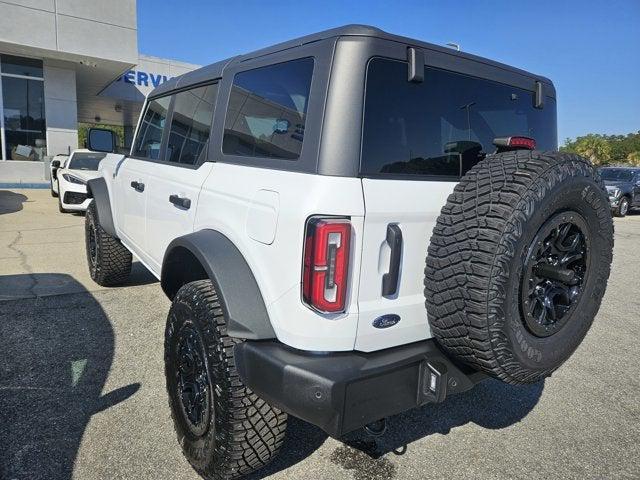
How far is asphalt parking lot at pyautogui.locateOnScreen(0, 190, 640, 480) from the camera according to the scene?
7.69 feet

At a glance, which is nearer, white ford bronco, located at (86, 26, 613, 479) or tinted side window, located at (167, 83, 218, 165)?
white ford bronco, located at (86, 26, 613, 479)

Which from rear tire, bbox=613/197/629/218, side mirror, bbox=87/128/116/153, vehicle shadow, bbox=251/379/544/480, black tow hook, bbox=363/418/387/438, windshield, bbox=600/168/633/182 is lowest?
vehicle shadow, bbox=251/379/544/480

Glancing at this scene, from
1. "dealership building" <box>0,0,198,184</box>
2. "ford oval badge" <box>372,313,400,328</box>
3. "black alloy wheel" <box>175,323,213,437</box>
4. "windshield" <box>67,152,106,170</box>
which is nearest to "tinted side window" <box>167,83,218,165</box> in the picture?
"black alloy wheel" <box>175,323,213,437</box>

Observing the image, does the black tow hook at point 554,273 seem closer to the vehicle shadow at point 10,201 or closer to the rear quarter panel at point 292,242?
the rear quarter panel at point 292,242

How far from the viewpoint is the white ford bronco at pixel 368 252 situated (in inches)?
68.7

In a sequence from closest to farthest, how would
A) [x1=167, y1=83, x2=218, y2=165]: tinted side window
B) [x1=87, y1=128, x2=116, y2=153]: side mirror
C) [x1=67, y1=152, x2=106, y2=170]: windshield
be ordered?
[x1=167, y1=83, x2=218, y2=165]: tinted side window, [x1=87, y1=128, x2=116, y2=153]: side mirror, [x1=67, y1=152, x2=106, y2=170]: windshield

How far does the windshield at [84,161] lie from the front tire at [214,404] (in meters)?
9.21

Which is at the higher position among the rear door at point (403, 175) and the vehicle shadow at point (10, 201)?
the rear door at point (403, 175)

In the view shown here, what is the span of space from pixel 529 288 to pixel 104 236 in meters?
4.07

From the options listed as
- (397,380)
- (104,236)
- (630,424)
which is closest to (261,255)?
(397,380)


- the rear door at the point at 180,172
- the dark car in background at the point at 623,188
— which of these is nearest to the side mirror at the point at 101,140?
the rear door at the point at 180,172

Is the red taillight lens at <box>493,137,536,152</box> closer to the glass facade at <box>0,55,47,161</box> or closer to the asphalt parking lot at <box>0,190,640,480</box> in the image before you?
the asphalt parking lot at <box>0,190,640,480</box>

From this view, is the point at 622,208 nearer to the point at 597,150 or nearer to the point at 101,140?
the point at 101,140

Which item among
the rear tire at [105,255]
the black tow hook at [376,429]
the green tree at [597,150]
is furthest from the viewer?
the green tree at [597,150]
